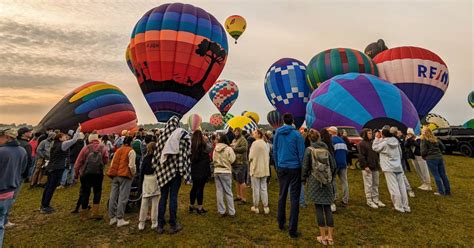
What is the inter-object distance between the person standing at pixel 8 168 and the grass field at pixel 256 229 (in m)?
1.33

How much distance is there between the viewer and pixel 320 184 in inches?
169

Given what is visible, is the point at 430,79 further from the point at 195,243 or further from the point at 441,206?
the point at 195,243

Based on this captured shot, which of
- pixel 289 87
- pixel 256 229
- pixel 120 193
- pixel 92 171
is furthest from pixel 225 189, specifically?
pixel 289 87

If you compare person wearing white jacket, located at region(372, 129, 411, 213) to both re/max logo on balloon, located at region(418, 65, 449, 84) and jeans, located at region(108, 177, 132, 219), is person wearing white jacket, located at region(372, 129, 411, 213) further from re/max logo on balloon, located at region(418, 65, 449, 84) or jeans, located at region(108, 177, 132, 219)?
re/max logo on balloon, located at region(418, 65, 449, 84)

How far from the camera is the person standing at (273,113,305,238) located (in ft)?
15.1

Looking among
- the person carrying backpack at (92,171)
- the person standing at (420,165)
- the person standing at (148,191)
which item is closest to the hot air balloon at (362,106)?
the person standing at (420,165)

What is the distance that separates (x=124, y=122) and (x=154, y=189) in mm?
17766

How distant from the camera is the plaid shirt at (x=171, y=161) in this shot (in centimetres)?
479

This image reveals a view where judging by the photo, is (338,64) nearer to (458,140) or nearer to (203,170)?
(458,140)

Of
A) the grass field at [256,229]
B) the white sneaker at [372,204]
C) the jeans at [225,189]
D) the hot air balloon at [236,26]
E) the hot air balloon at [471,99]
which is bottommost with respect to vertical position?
the grass field at [256,229]

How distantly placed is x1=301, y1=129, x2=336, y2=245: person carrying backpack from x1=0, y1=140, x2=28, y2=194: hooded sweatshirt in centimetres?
478

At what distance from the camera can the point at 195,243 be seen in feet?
14.8

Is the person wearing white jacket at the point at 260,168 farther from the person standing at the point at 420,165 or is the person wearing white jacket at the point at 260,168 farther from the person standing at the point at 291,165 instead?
the person standing at the point at 420,165

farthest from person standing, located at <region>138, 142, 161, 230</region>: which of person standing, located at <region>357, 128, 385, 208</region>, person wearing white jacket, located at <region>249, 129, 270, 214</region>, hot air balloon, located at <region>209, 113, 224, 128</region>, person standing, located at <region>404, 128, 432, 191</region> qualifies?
hot air balloon, located at <region>209, 113, 224, 128</region>
